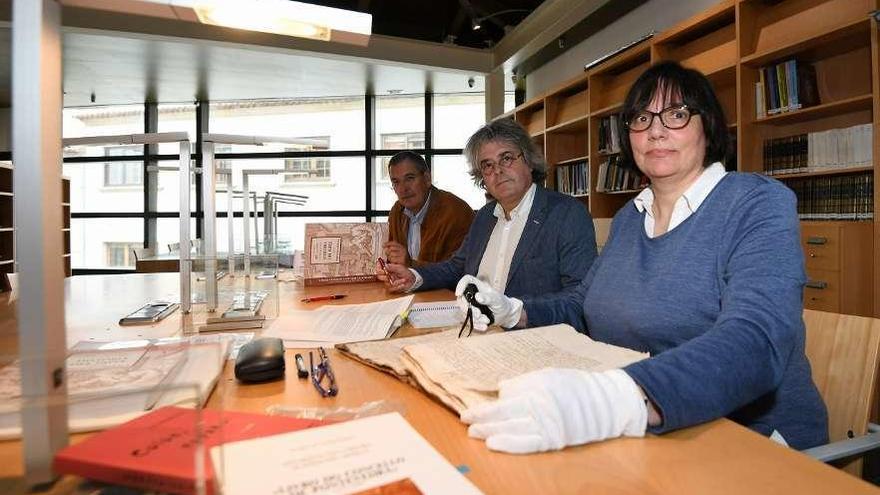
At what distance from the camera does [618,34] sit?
4145 millimetres

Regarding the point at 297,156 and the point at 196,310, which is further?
the point at 297,156

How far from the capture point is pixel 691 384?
0.60 m

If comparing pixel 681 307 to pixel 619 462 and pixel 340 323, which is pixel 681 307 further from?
→ pixel 340 323

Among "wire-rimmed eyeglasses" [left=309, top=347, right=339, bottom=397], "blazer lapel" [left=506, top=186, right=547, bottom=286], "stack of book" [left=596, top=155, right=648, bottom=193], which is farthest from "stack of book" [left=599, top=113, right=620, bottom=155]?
"wire-rimmed eyeglasses" [left=309, top=347, right=339, bottom=397]

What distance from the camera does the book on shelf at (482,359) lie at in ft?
2.20

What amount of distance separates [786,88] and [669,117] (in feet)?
6.24

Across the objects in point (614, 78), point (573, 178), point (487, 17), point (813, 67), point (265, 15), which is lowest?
point (265, 15)

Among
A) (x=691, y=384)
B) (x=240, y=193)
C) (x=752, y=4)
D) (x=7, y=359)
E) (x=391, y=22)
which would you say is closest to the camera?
(x=7, y=359)

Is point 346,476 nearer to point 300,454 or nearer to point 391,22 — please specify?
point 300,454

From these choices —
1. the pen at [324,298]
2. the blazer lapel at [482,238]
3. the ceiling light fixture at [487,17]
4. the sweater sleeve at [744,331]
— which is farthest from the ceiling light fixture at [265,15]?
the ceiling light fixture at [487,17]

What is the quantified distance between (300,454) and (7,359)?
0.87 feet

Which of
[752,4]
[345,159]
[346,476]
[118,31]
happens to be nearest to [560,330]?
[346,476]

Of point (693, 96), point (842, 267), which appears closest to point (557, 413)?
point (693, 96)

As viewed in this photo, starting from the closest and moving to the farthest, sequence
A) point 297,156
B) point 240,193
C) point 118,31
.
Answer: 1. point 240,193
2. point 118,31
3. point 297,156
